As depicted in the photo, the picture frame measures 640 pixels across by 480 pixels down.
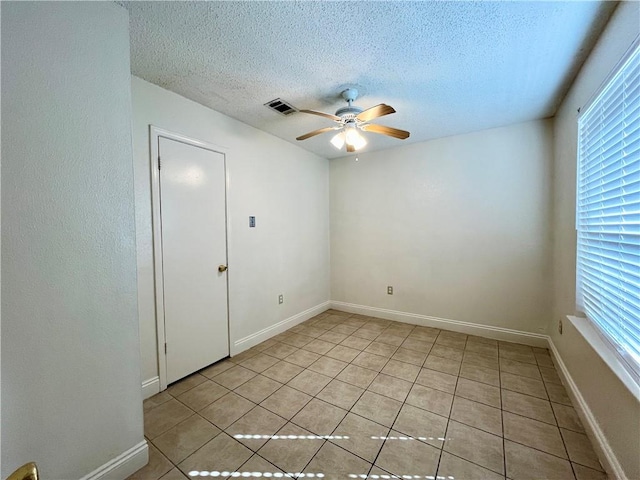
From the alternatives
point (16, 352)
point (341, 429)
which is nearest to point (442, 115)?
point (341, 429)

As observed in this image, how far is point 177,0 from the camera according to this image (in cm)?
131

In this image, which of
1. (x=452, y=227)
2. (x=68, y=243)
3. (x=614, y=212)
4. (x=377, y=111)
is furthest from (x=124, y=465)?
(x=452, y=227)

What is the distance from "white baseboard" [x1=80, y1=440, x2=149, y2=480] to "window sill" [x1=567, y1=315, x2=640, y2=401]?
246cm

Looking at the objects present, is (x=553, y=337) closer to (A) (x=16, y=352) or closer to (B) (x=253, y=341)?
(B) (x=253, y=341)

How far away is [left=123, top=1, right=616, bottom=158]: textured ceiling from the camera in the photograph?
54.5 inches

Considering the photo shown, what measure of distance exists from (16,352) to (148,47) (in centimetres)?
183

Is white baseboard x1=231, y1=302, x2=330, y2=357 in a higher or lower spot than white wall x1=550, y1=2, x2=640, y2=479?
lower

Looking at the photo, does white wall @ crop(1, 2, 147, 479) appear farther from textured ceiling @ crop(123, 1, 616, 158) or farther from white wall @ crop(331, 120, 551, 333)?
white wall @ crop(331, 120, 551, 333)

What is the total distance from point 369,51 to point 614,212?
1.73 meters

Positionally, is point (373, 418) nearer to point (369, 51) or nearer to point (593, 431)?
point (593, 431)

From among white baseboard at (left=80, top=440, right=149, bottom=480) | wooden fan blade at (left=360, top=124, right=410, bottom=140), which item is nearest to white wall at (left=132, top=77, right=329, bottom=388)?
white baseboard at (left=80, top=440, right=149, bottom=480)

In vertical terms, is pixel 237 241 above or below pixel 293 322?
above

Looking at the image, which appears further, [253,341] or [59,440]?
[253,341]

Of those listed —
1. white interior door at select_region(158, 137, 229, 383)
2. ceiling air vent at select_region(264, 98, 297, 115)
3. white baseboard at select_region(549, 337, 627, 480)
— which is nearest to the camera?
white baseboard at select_region(549, 337, 627, 480)
